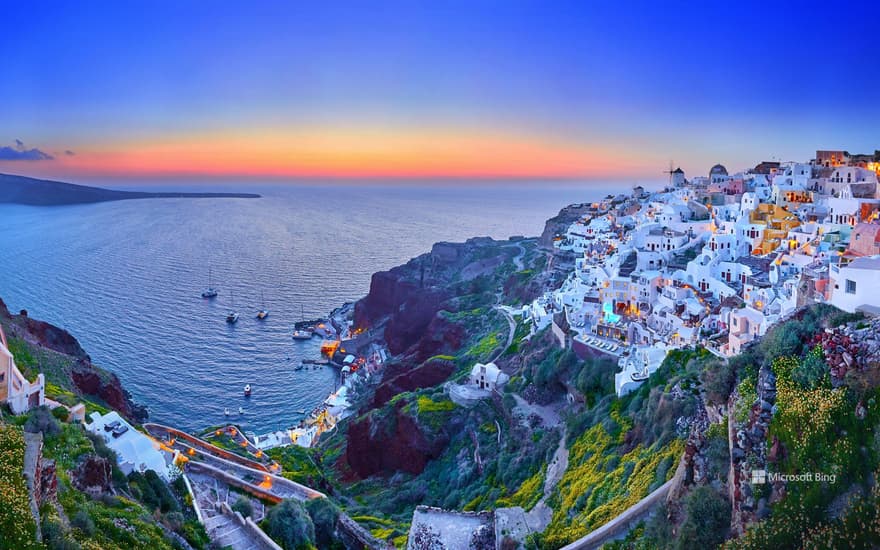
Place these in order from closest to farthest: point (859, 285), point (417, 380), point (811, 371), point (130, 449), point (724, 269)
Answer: point (811, 371) < point (859, 285) < point (130, 449) < point (724, 269) < point (417, 380)

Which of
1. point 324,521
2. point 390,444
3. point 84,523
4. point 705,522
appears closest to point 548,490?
point 324,521

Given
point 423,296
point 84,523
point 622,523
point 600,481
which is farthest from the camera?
point 423,296

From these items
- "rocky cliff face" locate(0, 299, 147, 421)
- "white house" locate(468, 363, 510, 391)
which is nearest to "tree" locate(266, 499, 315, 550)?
"white house" locate(468, 363, 510, 391)

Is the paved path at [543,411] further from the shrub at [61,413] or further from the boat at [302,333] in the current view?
the boat at [302,333]

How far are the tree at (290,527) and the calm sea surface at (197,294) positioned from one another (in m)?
27.0

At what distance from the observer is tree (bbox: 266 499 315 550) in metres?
20.6

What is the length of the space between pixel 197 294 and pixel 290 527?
234 feet

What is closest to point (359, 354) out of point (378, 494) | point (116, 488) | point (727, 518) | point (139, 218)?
point (378, 494)

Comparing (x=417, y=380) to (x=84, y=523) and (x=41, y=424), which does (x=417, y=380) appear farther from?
(x=84, y=523)

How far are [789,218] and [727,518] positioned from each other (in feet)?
105

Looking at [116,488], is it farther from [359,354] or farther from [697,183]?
[697,183]

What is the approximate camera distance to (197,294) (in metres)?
85.4

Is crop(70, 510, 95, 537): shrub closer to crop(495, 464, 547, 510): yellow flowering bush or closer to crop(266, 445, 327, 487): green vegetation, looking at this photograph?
crop(495, 464, 547, 510): yellow flowering bush

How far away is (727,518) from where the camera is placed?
39.4 feet
